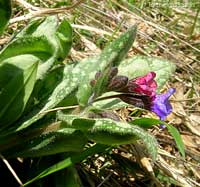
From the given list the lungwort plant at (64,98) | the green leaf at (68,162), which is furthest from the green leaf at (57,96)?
the green leaf at (68,162)

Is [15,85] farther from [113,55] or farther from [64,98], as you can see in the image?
[113,55]

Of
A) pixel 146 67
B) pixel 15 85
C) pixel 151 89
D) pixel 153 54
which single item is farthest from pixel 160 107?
pixel 153 54

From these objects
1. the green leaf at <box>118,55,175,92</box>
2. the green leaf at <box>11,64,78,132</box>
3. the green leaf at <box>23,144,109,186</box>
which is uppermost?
the green leaf at <box>118,55,175,92</box>

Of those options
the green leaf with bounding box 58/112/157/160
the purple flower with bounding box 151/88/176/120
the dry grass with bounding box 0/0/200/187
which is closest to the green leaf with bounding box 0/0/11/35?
the dry grass with bounding box 0/0/200/187

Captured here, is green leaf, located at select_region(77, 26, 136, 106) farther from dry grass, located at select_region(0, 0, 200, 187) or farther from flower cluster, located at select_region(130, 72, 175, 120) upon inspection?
dry grass, located at select_region(0, 0, 200, 187)

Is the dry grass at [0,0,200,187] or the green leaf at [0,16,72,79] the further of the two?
the dry grass at [0,0,200,187]

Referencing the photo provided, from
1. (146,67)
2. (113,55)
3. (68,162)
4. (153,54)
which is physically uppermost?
(113,55)

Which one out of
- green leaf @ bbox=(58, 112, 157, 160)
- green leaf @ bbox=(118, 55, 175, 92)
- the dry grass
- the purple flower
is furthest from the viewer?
the dry grass

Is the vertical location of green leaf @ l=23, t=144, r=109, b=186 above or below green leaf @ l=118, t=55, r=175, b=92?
below
